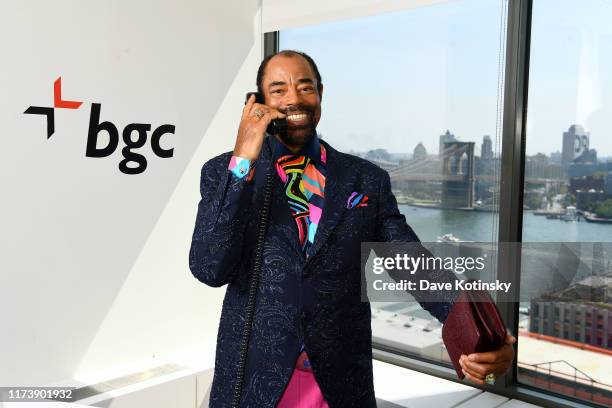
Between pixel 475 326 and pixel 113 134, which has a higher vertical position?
pixel 113 134

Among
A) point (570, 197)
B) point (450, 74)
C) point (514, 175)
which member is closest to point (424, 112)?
point (450, 74)

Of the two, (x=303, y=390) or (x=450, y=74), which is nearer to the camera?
(x=303, y=390)

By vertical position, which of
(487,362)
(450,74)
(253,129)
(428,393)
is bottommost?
(428,393)

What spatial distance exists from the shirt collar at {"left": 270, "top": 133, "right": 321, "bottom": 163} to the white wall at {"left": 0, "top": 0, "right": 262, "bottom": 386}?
1420 mm

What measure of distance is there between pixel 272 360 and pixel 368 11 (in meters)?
2.00

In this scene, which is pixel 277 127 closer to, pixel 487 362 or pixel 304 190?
pixel 304 190

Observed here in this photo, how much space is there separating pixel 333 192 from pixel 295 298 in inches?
11.3

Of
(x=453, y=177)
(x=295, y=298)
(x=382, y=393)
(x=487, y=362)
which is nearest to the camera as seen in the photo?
(x=487, y=362)

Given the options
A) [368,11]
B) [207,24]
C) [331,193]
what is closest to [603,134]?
[368,11]

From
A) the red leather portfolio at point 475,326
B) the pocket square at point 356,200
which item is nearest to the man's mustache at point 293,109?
the pocket square at point 356,200

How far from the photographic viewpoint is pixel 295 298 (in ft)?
4.81

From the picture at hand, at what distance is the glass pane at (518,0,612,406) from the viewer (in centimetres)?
236

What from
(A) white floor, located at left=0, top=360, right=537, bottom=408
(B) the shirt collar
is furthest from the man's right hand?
(A) white floor, located at left=0, top=360, right=537, bottom=408

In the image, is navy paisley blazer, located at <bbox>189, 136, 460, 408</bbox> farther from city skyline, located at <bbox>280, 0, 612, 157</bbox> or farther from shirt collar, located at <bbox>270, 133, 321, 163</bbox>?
city skyline, located at <bbox>280, 0, 612, 157</bbox>
